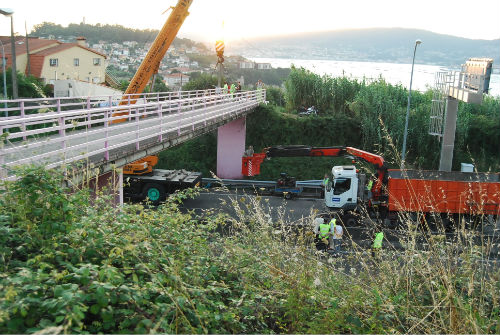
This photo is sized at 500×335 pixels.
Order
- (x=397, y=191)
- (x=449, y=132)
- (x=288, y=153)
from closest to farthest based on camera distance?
(x=397, y=191) → (x=449, y=132) → (x=288, y=153)

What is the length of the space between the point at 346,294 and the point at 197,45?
125916 mm

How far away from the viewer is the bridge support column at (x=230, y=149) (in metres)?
25.7

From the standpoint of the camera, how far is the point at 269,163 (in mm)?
25750

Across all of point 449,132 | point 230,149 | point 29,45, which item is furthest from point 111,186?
point 29,45

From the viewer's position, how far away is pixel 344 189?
16.0 m

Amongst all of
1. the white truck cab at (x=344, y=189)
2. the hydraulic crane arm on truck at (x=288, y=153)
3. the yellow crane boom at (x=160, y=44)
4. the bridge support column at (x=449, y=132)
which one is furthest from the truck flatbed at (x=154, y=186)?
the bridge support column at (x=449, y=132)

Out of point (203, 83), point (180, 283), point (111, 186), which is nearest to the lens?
point (180, 283)

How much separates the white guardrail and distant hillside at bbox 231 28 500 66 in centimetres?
6218

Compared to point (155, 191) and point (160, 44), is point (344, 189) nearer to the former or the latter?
point (155, 191)

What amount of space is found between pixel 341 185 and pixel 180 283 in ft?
42.2

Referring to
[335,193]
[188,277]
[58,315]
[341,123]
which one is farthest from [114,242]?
[341,123]

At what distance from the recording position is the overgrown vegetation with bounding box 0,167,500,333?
3.24 m

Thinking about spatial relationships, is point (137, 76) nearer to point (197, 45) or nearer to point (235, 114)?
point (235, 114)

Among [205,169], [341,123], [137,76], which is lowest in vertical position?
[205,169]
